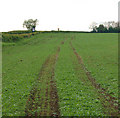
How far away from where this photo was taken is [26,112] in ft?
43.9

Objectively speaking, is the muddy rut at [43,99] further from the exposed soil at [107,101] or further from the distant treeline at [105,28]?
the distant treeline at [105,28]

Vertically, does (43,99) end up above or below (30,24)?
below

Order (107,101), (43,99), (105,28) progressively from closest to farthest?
(107,101) < (43,99) < (105,28)

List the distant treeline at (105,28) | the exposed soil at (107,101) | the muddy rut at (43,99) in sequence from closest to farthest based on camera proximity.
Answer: the muddy rut at (43,99), the exposed soil at (107,101), the distant treeline at (105,28)

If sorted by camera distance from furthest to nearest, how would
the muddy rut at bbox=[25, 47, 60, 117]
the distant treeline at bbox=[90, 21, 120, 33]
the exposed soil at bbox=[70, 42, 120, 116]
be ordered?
the distant treeline at bbox=[90, 21, 120, 33] → the exposed soil at bbox=[70, 42, 120, 116] → the muddy rut at bbox=[25, 47, 60, 117]

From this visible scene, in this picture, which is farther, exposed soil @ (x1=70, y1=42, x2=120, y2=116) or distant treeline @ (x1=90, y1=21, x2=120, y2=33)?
distant treeline @ (x1=90, y1=21, x2=120, y2=33)

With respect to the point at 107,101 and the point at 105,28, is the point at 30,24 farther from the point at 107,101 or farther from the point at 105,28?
the point at 107,101

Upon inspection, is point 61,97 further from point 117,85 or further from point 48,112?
point 117,85

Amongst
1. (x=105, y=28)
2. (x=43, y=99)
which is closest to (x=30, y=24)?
(x=105, y=28)

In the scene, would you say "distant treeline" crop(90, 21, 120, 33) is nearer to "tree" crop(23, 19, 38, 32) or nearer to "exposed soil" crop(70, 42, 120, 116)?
"tree" crop(23, 19, 38, 32)

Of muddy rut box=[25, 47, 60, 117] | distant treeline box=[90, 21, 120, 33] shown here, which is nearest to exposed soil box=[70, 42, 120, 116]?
muddy rut box=[25, 47, 60, 117]

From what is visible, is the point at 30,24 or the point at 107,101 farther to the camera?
the point at 30,24

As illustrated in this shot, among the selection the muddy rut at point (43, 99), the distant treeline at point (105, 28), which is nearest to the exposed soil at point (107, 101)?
the muddy rut at point (43, 99)

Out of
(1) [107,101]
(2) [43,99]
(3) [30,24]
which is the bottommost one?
(1) [107,101]
